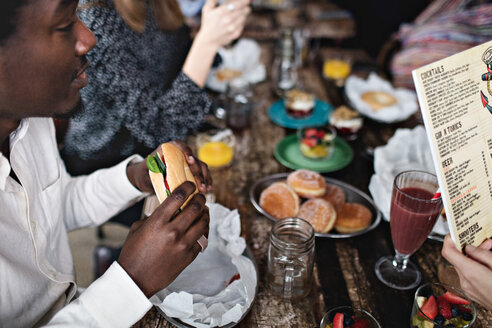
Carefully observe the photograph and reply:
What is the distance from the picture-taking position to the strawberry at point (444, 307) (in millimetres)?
867

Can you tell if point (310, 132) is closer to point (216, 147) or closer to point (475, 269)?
point (216, 147)

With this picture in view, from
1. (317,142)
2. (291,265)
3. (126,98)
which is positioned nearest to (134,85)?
(126,98)

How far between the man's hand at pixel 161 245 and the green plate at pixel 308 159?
71cm

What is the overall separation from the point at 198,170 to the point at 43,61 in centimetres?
47

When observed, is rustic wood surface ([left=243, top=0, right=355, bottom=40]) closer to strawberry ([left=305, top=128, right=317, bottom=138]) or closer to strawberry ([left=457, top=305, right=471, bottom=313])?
strawberry ([left=305, top=128, right=317, bottom=138])

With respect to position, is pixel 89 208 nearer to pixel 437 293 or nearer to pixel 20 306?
pixel 20 306

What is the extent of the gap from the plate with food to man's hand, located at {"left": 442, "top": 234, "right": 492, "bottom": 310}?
1009 millimetres

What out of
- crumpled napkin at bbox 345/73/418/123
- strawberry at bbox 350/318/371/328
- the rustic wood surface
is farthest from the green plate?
the rustic wood surface

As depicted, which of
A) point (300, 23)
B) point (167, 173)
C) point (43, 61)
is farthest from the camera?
point (300, 23)

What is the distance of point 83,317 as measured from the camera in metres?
0.81

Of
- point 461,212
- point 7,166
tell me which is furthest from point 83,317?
point 461,212

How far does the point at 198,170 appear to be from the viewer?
1.13 metres

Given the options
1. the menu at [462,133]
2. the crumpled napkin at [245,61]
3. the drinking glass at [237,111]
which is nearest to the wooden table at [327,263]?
the drinking glass at [237,111]

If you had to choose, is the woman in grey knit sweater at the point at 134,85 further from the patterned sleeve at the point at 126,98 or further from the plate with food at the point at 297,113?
the plate with food at the point at 297,113
